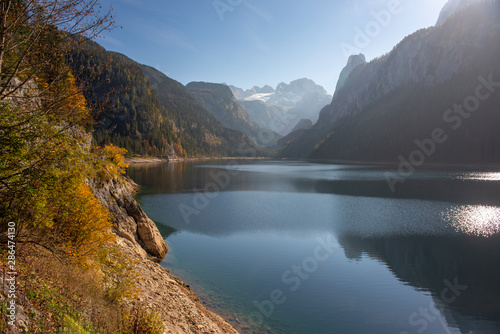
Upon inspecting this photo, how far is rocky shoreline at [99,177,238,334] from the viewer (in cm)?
977

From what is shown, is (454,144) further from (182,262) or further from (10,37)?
(10,37)

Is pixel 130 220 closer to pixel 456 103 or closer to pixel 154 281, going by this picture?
pixel 154 281

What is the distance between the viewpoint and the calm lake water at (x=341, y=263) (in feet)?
46.2

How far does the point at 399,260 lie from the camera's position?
21.8 m

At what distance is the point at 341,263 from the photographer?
837 inches

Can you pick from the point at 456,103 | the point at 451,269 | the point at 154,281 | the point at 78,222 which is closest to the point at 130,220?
the point at 154,281

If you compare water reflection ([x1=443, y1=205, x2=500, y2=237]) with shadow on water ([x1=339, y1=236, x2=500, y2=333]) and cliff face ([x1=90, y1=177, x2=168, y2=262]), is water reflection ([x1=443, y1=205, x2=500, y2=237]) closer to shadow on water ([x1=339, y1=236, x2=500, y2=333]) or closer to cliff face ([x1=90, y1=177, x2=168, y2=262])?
shadow on water ([x1=339, y1=236, x2=500, y2=333])

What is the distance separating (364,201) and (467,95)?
178 meters

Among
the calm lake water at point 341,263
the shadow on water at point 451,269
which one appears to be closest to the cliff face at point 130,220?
the calm lake water at point 341,263

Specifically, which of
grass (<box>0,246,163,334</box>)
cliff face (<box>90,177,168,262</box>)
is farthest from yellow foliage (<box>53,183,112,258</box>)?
cliff face (<box>90,177,168,262</box>)

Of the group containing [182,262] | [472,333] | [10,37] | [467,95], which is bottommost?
[182,262]

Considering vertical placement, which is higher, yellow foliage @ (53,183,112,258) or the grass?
yellow foliage @ (53,183,112,258)

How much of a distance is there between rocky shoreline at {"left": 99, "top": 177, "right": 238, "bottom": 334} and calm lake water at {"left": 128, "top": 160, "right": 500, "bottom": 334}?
1605 mm

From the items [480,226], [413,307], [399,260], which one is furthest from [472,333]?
[480,226]
